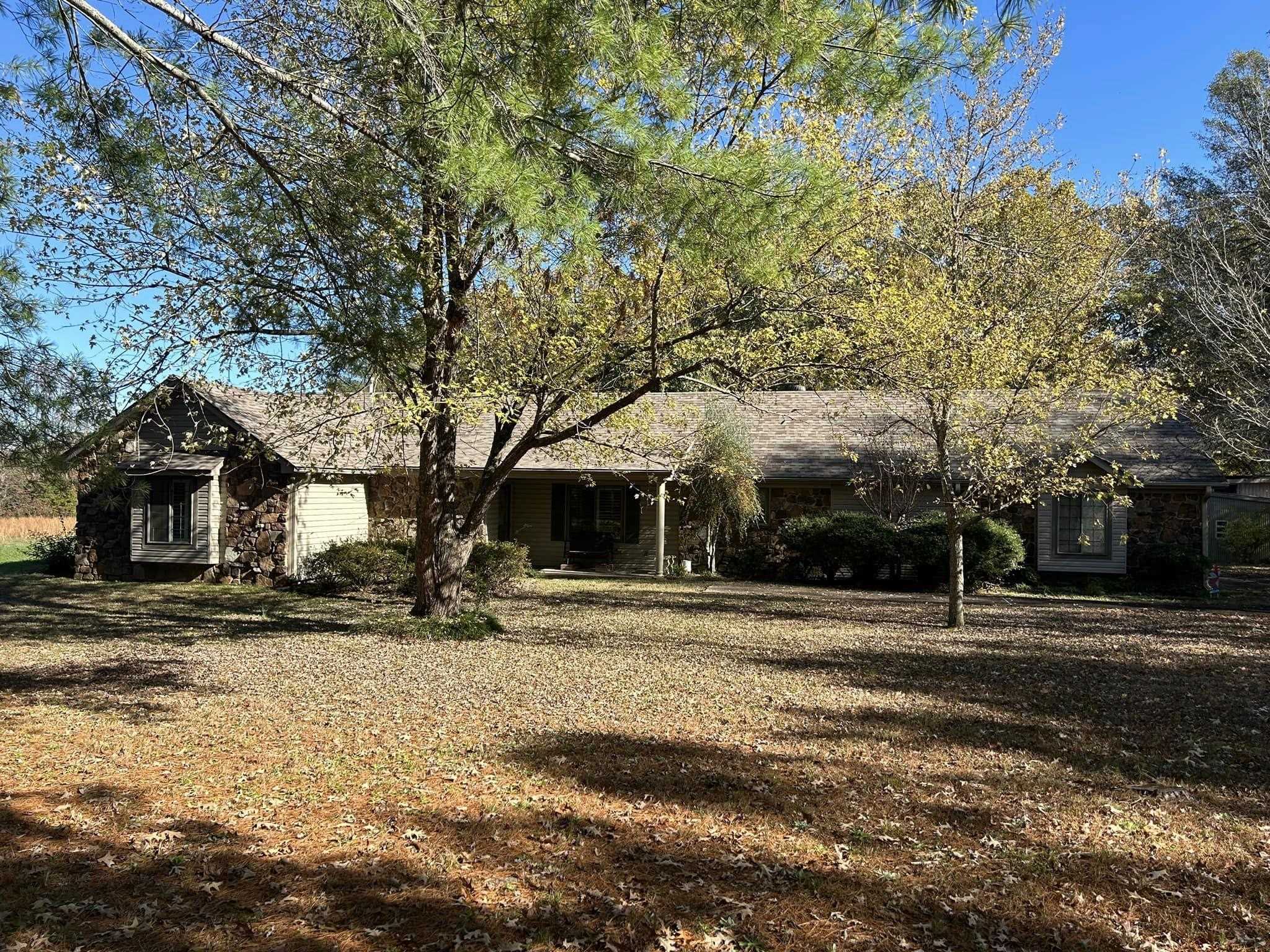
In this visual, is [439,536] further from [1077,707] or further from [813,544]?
[813,544]

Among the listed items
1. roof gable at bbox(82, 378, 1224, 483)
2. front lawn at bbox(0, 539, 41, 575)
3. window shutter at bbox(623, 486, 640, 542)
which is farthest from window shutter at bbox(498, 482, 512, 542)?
front lawn at bbox(0, 539, 41, 575)

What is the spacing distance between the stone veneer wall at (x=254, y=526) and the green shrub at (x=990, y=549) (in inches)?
514

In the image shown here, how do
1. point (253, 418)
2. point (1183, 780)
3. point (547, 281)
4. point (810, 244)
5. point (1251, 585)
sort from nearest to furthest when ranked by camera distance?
point (1183, 780) < point (810, 244) < point (547, 281) < point (253, 418) < point (1251, 585)

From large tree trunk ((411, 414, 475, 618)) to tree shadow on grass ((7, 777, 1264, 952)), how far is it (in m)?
6.60

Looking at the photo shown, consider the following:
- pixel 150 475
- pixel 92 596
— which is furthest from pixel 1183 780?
pixel 150 475

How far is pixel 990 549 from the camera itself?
56.2 ft

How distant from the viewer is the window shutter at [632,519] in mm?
20906

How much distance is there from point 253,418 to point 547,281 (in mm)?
9360

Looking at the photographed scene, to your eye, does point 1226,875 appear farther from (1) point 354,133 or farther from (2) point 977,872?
(1) point 354,133

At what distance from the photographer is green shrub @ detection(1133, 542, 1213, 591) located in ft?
56.9

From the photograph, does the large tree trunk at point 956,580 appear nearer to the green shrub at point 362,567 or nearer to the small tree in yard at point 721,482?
the small tree in yard at point 721,482

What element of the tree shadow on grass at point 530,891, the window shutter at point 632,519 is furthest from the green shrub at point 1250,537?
the tree shadow on grass at point 530,891

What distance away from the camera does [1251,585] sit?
18.7 m

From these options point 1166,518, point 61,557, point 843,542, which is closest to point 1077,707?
point 843,542
